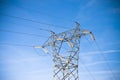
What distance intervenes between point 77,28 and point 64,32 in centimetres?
130

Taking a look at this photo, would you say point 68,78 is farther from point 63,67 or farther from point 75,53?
point 75,53

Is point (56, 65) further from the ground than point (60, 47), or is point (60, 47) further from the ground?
point (60, 47)

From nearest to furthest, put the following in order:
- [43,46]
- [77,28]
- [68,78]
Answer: [68,78] < [77,28] < [43,46]

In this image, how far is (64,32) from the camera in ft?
57.8

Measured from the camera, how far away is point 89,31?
56.6ft

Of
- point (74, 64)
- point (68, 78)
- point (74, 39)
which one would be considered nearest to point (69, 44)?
point (74, 39)

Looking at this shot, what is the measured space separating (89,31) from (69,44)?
7.15ft

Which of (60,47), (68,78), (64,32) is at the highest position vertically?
(64,32)

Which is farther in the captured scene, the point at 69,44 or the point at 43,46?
the point at 43,46

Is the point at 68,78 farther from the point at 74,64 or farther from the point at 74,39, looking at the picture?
the point at 74,39

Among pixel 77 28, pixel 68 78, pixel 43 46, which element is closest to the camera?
pixel 68 78

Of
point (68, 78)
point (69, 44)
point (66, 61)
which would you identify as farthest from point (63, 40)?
point (68, 78)

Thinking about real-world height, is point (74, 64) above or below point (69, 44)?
below

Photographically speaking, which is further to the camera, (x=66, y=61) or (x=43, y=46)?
(x=43, y=46)
